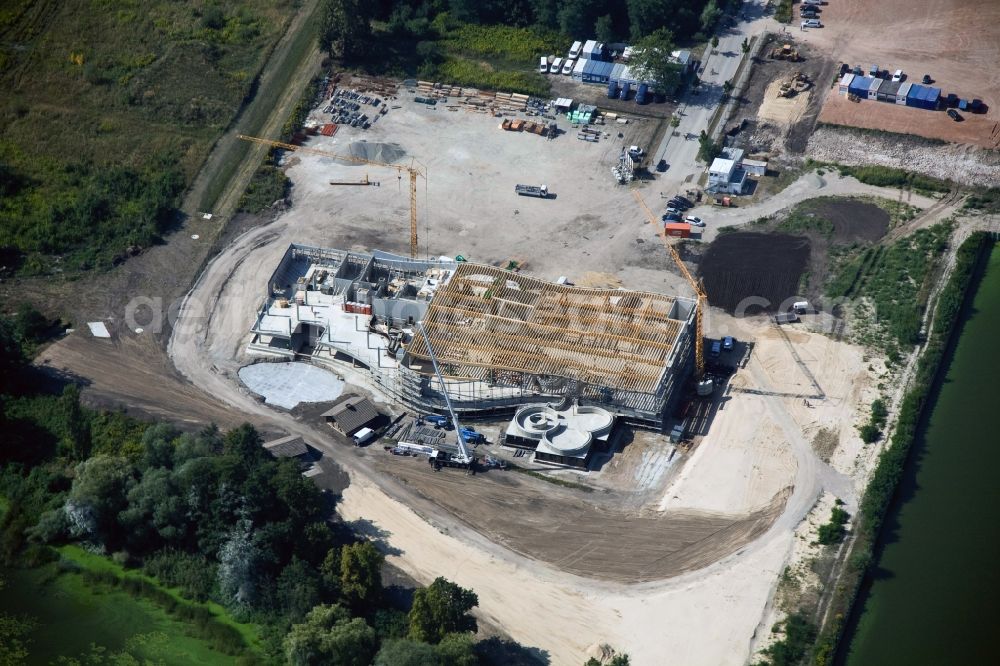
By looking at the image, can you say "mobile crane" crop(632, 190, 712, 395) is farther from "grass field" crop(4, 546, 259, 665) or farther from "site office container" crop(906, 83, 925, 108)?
"grass field" crop(4, 546, 259, 665)

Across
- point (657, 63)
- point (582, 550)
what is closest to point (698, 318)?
point (582, 550)

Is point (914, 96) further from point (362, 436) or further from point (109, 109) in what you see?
point (109, 109)

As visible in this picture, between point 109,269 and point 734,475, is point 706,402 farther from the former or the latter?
point 109,269

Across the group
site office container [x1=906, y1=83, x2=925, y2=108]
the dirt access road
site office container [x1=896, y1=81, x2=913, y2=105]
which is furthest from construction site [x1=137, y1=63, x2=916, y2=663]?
site office container [x1=906, y1=83, x2=925, y2=108]

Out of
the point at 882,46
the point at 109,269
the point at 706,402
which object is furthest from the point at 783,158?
the point at 109,269

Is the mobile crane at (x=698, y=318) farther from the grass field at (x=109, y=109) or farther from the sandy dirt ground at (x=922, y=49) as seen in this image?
the grass field at (x=109, y=109)

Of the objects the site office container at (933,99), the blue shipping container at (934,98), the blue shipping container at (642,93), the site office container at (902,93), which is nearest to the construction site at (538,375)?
the blue shipping container at (642,93)
